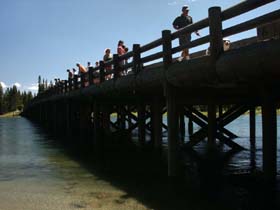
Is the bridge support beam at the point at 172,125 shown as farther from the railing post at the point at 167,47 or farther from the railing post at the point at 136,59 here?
the railing post at the point at 136,59

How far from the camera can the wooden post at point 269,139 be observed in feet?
31.6

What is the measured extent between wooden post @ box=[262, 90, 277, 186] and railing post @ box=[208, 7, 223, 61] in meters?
2.59

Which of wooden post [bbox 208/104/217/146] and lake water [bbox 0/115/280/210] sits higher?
wooden post [bbox 208/104/217/146]

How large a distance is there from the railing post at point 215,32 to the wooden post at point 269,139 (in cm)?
259

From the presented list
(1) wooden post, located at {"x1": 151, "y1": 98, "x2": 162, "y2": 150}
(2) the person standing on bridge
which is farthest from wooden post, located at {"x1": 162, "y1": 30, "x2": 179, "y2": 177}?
(1) wooden post, located at {"x1": 151, "y1": 98, "x2": 162, "y2": 150}

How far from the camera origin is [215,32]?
25.4 feet

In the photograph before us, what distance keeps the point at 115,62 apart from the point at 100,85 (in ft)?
5.84

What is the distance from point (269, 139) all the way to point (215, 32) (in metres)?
3.11

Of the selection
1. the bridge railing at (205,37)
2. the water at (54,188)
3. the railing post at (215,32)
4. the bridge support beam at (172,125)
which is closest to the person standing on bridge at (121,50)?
the bridge railing at (205,37)

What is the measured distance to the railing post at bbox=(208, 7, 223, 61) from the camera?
7.58 meters

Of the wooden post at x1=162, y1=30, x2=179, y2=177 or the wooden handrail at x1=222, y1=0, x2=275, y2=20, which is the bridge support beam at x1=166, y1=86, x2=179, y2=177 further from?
the wooden handrail at x1=222, y1=0, x2=275, y2=20

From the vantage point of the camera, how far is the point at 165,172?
11852mm

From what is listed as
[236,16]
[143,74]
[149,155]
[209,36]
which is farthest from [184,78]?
[149,155]

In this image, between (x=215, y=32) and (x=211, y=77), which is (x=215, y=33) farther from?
(x=211, y=77)
